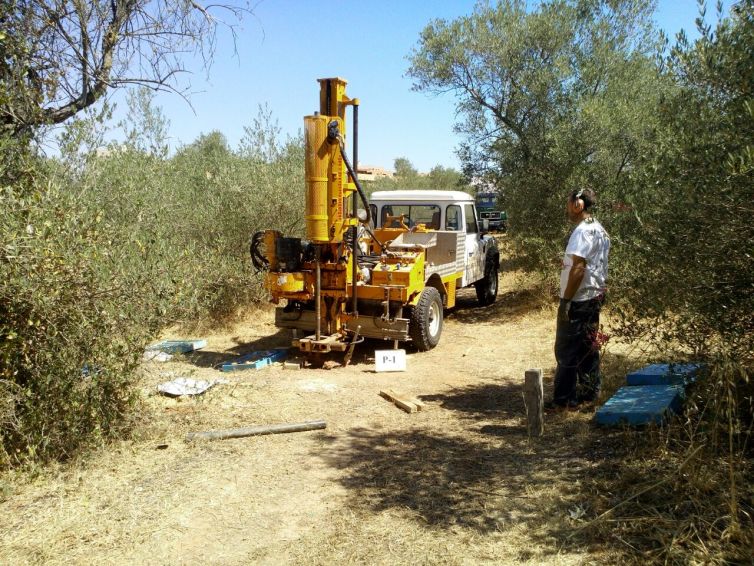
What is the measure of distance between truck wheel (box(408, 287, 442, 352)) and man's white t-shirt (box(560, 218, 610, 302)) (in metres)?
2.94

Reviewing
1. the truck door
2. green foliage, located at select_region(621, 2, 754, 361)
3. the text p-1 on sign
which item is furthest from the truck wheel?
green foliage, located at select_region(621, 2, 754, 361)

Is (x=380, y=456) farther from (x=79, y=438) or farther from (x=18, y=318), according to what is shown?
(x=18, y=318)

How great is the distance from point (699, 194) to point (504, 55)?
1019cm

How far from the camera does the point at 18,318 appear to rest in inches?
144

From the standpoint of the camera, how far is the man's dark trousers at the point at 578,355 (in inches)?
192

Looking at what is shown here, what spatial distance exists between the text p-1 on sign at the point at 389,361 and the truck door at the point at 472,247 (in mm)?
3361

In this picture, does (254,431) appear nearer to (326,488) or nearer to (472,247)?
(326,488)

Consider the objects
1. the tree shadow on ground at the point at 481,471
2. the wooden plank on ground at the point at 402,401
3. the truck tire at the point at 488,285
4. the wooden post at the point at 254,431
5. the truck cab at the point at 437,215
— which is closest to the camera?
the tree shadow on ground at the point at 481,471


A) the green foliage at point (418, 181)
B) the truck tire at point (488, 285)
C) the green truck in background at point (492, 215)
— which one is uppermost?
the green foliage at point (418, 181)

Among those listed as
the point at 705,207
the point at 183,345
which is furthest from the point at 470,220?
the point at 705,207

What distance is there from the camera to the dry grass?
3.12m

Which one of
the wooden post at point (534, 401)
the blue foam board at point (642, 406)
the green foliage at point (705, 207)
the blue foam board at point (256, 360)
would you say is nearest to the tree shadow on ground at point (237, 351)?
the blue foam board at point (256, 360)

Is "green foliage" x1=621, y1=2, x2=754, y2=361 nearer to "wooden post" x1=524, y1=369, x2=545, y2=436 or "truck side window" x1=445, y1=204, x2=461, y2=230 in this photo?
"wooden post" x1=524, y1=369, x2=545, y2=436

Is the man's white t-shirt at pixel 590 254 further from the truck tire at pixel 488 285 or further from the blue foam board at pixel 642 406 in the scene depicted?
the truck tire at pixel 488 285
